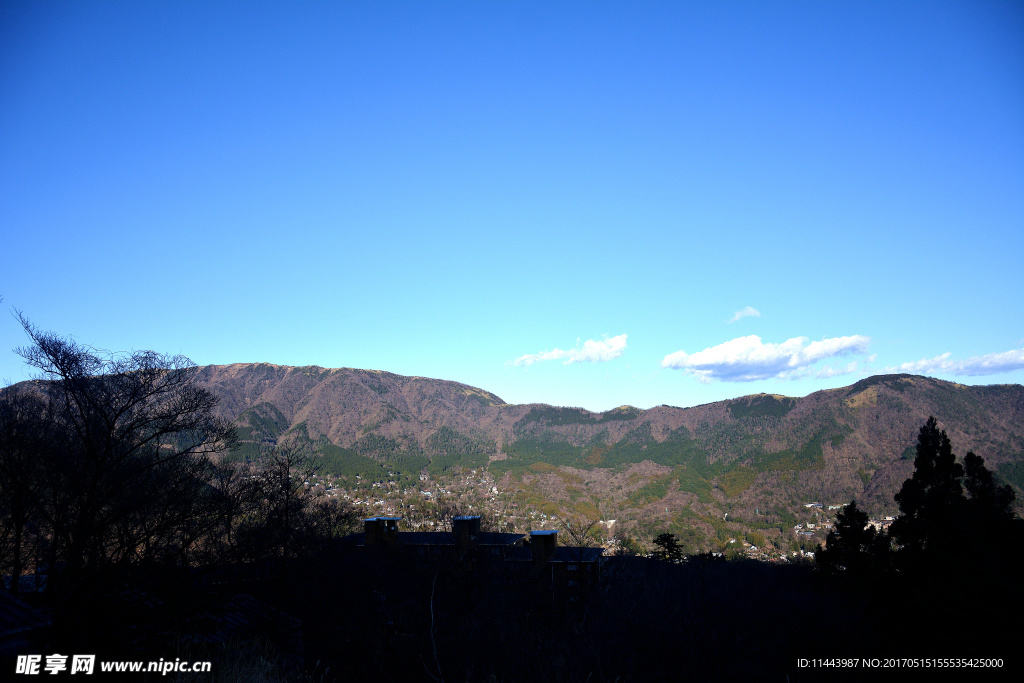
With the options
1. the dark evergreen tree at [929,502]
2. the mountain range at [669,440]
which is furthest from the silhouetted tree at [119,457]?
the mountain range at [669,440]

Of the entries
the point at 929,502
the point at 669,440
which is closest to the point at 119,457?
the point at 929,502

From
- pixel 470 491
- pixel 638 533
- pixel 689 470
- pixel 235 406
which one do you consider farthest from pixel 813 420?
pixel 235 406

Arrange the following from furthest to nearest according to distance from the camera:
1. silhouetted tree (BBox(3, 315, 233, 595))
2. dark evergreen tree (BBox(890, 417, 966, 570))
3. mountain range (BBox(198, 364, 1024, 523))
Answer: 1. mountain range (BBox(198, 364, 1024, 523))
2. dark evergreen tree (BBox(890, 417, 966, 570))
3. silhouetted tree (BBox(3, 315, 233, 595))

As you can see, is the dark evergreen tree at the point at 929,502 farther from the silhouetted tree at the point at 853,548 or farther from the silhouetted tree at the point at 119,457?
the silhouetted tree at the point at 119,457

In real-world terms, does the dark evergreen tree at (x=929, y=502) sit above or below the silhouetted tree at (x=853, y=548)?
above

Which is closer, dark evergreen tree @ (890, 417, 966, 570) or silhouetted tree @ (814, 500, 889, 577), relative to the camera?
dark evergreen tree @ (890, 417, 966, 570)

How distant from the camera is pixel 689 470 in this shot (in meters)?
130

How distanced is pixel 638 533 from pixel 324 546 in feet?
213

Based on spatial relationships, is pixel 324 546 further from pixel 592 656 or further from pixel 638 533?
pixel 638 533

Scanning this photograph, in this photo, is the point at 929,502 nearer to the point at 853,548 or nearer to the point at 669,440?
the point at 853,548

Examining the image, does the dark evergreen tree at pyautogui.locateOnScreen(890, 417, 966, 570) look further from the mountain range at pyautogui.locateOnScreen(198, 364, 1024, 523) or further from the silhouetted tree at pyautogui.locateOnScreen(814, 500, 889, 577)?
the mountain range at pyautogui.locateOnScreen(198, 364, 1024, 523)

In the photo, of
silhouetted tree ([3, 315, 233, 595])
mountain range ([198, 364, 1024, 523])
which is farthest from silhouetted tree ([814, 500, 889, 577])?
mountain range ([198, 364, 1024, 523])

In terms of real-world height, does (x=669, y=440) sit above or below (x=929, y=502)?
below

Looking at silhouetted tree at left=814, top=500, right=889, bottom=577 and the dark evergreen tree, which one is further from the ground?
the dark evergreen tree
